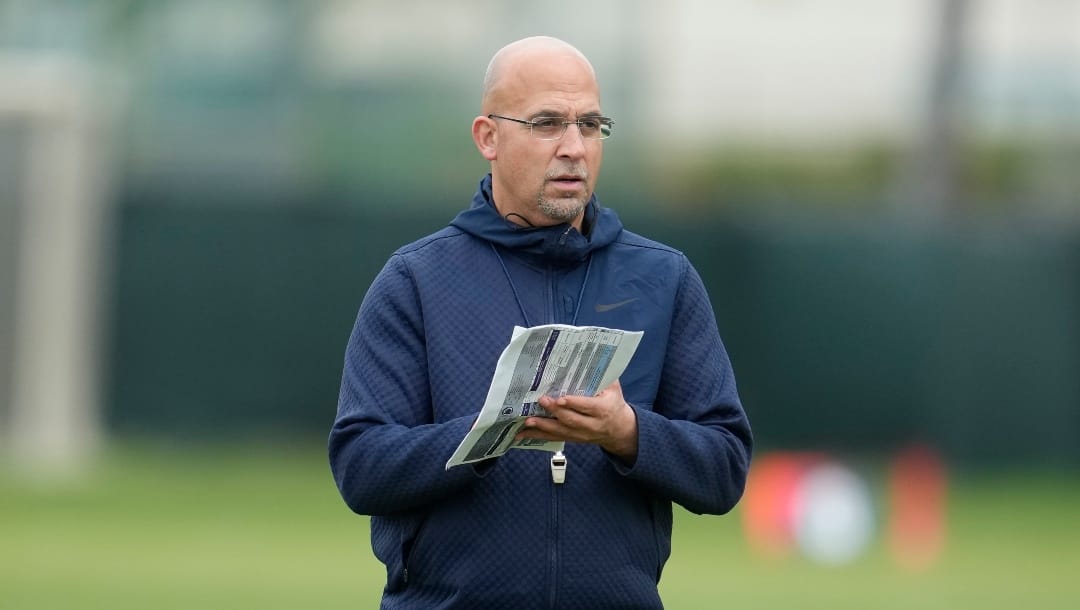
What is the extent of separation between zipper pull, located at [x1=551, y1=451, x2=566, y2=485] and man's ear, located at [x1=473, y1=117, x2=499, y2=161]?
0.70 metres

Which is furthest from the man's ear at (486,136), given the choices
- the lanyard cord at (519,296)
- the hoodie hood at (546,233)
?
the lanyard cord at (519,296)

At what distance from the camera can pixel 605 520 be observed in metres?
4.18

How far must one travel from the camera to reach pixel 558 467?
13.6ft

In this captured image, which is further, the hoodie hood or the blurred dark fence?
the blurred dark fence

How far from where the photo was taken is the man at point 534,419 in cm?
412

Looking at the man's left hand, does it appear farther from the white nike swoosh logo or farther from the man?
the white nike swoosh logo

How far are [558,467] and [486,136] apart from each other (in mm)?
790

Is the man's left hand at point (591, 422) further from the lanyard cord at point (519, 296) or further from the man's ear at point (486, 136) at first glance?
the man's ear at point (486, 136)

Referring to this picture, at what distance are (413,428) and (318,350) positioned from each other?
14245 mm

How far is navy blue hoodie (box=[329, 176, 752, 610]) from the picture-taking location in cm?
413

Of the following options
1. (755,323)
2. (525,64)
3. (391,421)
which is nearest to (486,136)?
(525,64)

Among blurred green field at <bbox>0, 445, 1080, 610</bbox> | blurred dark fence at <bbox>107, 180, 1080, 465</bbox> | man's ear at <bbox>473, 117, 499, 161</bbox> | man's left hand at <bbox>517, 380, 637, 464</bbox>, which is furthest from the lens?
blurred dark fence at <bbox>107, 180, 1080, 465</bbox>

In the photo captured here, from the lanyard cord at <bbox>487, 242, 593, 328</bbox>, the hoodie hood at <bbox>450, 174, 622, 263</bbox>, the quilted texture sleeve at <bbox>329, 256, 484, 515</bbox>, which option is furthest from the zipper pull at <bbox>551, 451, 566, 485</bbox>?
the hoodie hood at <bbox>450, 174, 622, 263</bbox>

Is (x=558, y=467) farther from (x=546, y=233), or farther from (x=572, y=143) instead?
(x=572, y=143)
